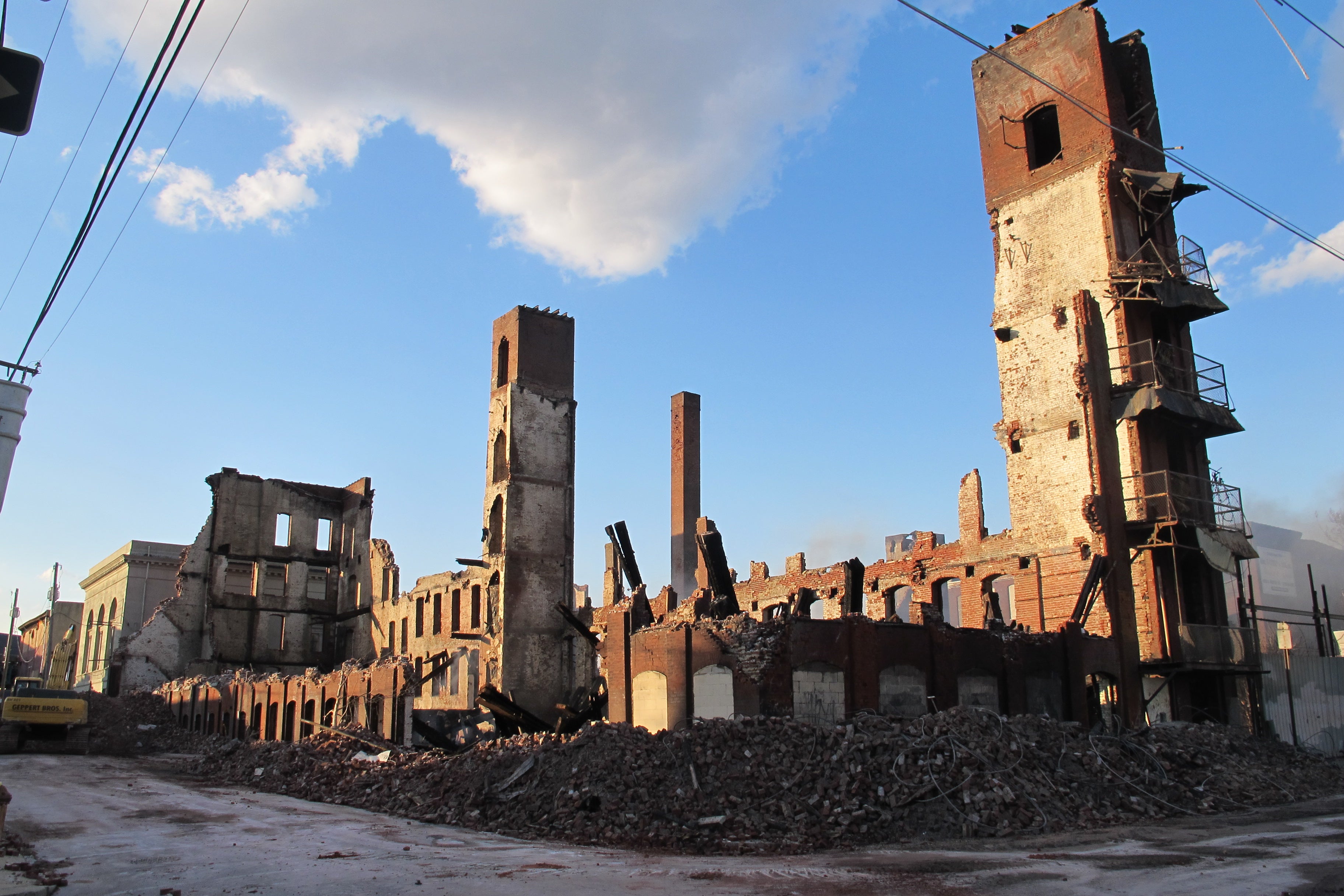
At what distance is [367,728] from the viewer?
61.7 ft

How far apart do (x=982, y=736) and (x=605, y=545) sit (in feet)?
80.9

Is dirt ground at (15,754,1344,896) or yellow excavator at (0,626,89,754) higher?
yellow excavator at (0,626,89,754)

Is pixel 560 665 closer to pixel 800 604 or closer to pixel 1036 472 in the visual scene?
pixel 800 604

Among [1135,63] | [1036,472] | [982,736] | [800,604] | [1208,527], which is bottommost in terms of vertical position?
[982,736]

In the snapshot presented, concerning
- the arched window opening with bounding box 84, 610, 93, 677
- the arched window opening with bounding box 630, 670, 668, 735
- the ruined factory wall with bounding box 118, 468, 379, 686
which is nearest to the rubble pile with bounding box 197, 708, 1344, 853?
the arched window opening with bounding box 630, 670, 668, 735

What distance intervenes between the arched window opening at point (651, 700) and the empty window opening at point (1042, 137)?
1716cm

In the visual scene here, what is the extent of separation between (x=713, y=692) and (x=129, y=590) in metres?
42.6

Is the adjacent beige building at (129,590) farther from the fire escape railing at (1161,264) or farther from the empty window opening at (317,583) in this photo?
the fire escape railing at (1161,264)

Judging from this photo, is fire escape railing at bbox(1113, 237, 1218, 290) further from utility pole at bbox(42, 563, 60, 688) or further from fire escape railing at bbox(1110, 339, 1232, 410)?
utility pole at bbox(42, 563, 60, 688)

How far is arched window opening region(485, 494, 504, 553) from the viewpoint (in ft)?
80.1

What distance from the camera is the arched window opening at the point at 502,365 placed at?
25.9 metres

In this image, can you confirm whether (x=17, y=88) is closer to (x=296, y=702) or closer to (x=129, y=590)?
(x=296, y=702)

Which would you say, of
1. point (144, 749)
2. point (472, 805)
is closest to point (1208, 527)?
point (472, 805)

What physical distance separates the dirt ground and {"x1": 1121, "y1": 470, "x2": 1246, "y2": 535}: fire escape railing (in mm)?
8895
